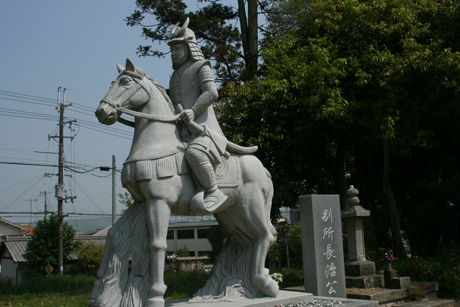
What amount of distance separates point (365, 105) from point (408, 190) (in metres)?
8.45

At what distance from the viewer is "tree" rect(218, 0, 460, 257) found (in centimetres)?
1045

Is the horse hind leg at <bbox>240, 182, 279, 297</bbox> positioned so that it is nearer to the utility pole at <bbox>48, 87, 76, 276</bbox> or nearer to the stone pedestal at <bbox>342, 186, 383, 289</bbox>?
the stone pedestal at <bbox>342, 186, 383, 289</bbox>

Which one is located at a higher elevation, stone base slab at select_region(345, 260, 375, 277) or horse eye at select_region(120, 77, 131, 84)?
horse eye at select_region(120, 77, 131, 84)

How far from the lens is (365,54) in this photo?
1096 centimetres

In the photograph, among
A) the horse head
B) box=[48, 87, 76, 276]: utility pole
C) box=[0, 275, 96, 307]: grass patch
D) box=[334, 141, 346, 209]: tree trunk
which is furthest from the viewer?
box=[48, 87, 76, 276]: utility pole

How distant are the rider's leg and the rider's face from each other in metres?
1.15

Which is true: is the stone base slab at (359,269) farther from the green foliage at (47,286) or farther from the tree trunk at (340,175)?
the green foliage at (47,286)

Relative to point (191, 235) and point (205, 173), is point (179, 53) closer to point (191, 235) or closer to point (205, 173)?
point (205, 173)

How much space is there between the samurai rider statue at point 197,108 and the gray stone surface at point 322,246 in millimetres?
3195

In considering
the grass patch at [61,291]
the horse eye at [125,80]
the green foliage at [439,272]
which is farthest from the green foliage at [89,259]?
the horse eye at [125,80]

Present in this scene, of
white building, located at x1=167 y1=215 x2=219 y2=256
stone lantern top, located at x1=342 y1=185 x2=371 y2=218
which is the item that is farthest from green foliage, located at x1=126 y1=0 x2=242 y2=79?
white building, located at x1=167 y1=215 x2=219 y2=256

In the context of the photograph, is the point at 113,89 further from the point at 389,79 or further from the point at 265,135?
the point at 389,79

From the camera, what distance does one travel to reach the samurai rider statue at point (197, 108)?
4.20 meters

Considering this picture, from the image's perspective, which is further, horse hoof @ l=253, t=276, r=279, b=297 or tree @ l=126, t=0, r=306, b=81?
tree @ l=126, t=0, r=306, b=81
